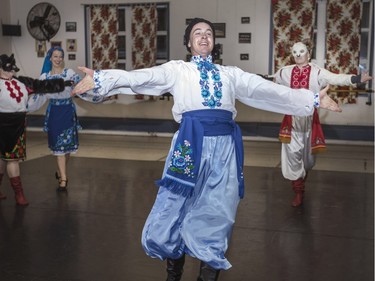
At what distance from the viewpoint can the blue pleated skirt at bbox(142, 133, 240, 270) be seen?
237cm

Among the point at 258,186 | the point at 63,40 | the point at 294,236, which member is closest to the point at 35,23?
the point at 63,40

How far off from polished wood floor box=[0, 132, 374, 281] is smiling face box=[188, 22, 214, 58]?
1.24m

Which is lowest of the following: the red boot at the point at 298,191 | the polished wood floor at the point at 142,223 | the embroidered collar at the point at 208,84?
the polished wood floor at the point at 142,223

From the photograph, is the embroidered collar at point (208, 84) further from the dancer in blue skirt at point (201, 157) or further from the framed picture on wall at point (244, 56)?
the framed picture on wall at point (244, 56)

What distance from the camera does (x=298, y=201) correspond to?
14.4ft

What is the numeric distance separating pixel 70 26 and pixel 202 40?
7354 millimetres

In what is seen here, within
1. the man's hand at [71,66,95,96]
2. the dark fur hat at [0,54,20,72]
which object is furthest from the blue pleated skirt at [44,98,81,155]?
the man's hand at [71,66,95,96]

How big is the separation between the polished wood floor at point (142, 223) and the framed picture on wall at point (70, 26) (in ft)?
11.9

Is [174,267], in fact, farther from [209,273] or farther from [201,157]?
[201,157]

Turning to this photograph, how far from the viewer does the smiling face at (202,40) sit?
97.4 inches

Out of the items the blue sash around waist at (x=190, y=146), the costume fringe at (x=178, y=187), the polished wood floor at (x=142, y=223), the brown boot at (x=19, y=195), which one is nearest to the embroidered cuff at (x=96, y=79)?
the blue sash around waist at (x=190, y=146)

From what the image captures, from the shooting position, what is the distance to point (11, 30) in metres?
9.48

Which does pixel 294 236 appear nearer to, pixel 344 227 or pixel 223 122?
pixel 344 227

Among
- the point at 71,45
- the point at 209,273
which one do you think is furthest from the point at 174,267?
the point at 71,45
